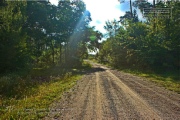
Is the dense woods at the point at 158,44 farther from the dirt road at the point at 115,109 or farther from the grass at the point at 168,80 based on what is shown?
the dirt road at the point at 115,109

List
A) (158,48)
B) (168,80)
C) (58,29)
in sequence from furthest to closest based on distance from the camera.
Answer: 1. (58,29)
2. (158,48)
3. (168,80)

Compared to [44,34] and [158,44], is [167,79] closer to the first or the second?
[158,44]

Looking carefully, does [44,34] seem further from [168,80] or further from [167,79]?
[168,80]

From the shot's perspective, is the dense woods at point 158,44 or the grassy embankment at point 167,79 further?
the dense woods at point 158,44

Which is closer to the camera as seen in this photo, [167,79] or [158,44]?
[167,79]

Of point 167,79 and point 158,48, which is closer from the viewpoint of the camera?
point 167,79

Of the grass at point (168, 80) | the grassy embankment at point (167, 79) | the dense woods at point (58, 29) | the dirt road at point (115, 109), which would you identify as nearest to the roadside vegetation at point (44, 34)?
the dense woods at point (58, 29)

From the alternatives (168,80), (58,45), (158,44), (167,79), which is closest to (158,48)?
(158,44)

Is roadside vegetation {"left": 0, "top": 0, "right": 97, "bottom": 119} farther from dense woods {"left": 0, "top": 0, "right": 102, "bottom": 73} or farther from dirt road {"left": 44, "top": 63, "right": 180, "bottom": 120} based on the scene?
dirt road {"left": 44, "top": 63, "right": 180, "bottom": 120}

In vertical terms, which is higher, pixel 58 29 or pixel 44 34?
pixel 58 29

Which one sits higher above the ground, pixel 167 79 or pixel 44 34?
pixel 44 34

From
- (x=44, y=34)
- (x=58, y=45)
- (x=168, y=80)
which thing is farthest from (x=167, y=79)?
(x=58, y=45)

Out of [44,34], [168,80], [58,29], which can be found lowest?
[168,80]

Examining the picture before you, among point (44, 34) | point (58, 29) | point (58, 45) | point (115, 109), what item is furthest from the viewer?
point (58, 45)
